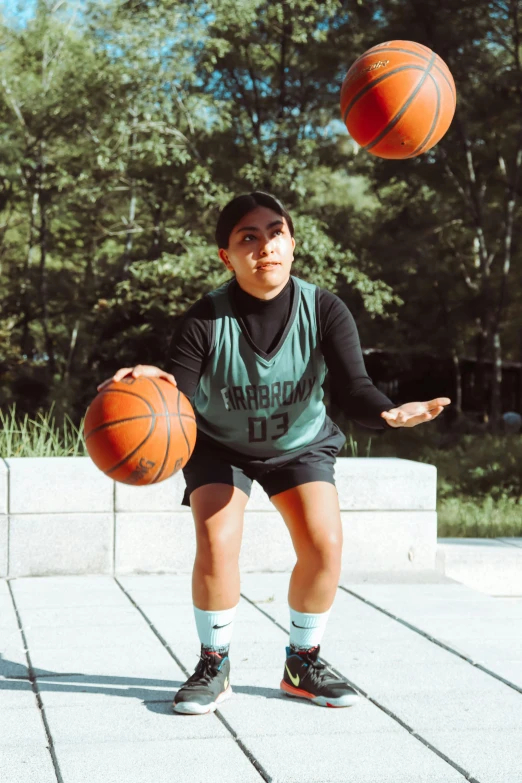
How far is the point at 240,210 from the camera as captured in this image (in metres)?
4.08

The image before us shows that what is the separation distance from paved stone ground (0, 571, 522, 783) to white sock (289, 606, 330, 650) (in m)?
0.23

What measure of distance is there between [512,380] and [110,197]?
15267 mm

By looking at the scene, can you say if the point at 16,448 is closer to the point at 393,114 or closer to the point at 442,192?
the point at 393,114

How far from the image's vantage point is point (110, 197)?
28.7 m

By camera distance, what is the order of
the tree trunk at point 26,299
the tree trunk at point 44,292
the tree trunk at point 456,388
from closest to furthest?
the tree trunk at point 44,292
the tree trunk at point 26,299
the tree trunk at point 456,388

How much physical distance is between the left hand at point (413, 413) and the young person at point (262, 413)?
179 mm

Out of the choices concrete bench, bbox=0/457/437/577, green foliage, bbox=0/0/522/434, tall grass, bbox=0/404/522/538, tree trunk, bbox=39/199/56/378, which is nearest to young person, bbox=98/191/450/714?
concrete bench, bbox=0/457/437/577

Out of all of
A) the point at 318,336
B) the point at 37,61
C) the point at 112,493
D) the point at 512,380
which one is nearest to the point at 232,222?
the point at 318,336

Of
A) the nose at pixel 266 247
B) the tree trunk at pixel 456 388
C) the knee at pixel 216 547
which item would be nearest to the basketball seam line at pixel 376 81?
the nose at pixel 266 247

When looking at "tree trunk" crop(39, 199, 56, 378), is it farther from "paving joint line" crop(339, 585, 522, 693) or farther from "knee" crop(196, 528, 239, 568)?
"knee" crop(196, 528, 239, 568)

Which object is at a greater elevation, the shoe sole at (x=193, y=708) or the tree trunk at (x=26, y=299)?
the tree trunk at (x=26, y=299)

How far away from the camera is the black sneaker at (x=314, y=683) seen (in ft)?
13.1

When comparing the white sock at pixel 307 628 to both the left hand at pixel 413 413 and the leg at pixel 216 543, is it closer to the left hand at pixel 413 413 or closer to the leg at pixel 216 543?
the leg at pixel 216 543

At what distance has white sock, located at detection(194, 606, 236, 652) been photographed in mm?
4051
